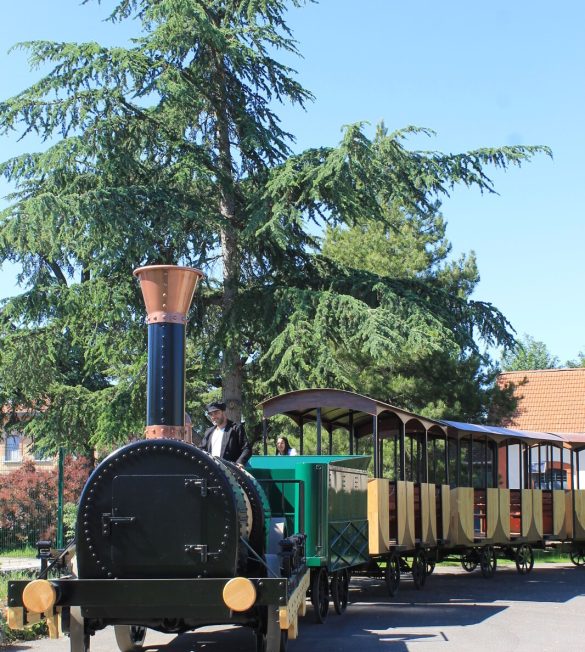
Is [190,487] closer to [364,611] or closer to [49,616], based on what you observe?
[49,616]

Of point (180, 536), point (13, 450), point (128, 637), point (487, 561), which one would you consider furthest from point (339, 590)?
point (13, 450)

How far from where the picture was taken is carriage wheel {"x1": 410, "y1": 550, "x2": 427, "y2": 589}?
15758 millimetres

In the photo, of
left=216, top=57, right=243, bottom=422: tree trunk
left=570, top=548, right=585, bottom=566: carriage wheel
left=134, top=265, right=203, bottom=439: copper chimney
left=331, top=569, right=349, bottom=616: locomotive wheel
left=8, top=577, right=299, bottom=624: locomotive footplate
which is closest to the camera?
left=8, top=577, right=299, bottom=624: locomotive footplate

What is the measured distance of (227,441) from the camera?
9.45 meters

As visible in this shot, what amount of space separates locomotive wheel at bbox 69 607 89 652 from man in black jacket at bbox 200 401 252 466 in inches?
85.0

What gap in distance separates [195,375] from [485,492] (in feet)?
21.4

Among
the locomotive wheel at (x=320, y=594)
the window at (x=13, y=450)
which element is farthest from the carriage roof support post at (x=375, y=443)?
the window at (x=13, y=450)

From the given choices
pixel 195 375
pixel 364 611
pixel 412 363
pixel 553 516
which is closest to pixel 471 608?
pixel 364 611

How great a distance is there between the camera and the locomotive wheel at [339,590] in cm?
1188

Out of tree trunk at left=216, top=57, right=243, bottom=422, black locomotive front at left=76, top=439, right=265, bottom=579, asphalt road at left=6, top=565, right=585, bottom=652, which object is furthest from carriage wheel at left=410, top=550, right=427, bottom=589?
black locomotive front at left=76, top=439, right=265, bottom=579

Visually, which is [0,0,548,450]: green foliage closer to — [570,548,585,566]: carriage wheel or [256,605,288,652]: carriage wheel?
[570,548,585,566]: carriage wheel

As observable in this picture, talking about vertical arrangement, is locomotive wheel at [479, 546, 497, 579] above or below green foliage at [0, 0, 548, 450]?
below

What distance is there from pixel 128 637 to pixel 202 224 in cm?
1127

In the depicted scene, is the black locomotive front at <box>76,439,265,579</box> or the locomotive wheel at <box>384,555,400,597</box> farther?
the locomotive wheel at <box>384,555,400,597</box>
